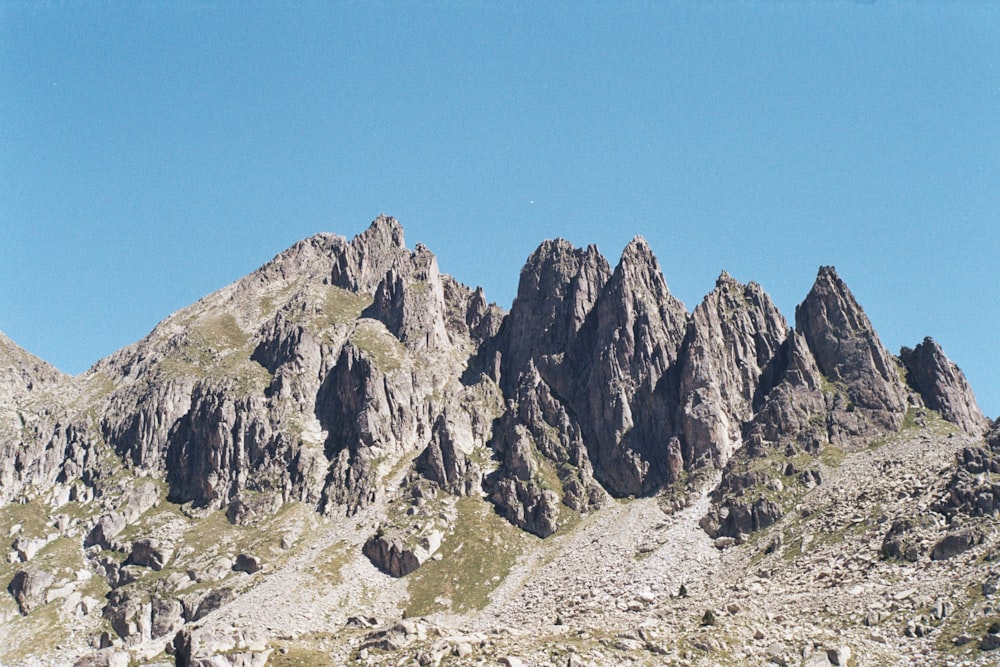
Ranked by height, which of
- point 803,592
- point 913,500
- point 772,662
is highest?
point 913,500

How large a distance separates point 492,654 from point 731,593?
8938cm

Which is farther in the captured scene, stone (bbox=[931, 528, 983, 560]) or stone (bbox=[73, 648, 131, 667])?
stone (bbox=[931, 528, 983, 560])

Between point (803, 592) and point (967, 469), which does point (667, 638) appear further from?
point (967, 469)

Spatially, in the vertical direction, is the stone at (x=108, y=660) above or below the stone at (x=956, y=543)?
below

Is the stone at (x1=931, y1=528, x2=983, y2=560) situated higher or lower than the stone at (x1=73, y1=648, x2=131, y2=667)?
higher

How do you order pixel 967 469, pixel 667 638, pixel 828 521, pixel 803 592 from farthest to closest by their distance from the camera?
1. pixel 828 521
2. pixel 967 469
3. pixel 803 592
4. pixel 667 638

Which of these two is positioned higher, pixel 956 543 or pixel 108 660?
pixel 956 543

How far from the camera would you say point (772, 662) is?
103 m

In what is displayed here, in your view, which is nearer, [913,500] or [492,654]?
[492,654]

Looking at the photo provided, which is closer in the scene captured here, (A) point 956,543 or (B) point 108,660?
(B) point 108,660

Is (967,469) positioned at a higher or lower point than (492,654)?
higher

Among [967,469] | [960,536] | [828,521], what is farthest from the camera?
[828,521]

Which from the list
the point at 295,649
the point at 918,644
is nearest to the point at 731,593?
the point at 918,644

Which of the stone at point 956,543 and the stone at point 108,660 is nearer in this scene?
the stone at point 108,660
